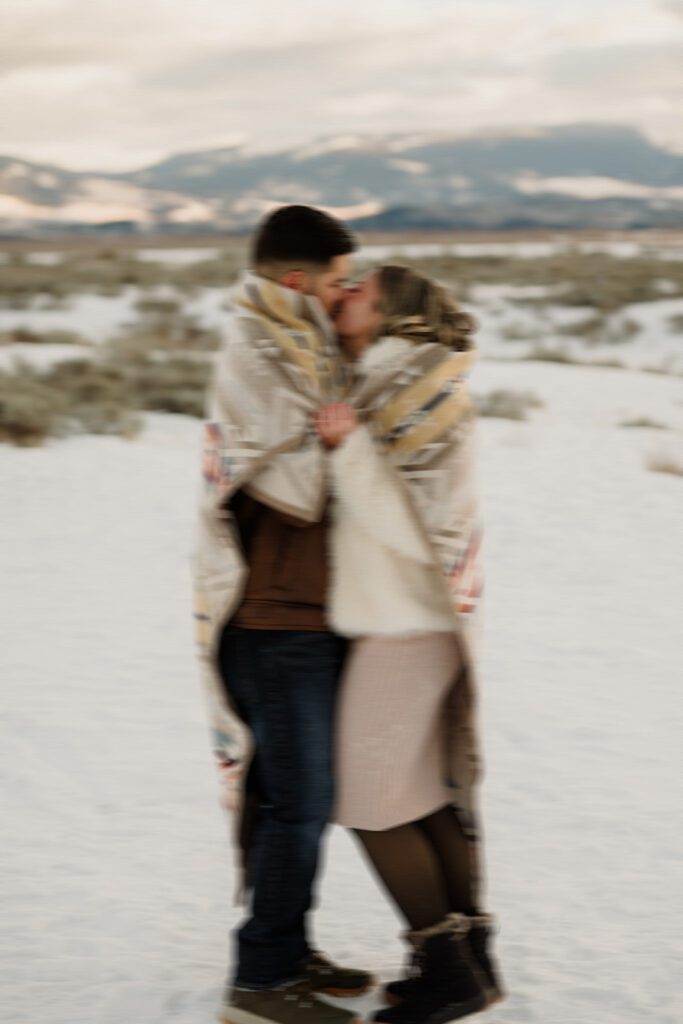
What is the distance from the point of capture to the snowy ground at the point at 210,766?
3223 mm

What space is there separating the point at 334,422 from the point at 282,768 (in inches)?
26.6

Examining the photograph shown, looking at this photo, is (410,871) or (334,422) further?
(410,871)

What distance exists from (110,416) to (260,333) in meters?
8.74

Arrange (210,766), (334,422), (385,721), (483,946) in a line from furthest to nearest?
1. (210,766)
2. (483,946)
3. (385,721)
4. (334,422)

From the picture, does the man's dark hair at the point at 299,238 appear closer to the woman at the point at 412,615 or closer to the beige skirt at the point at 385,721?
the woman at the point at 412,615

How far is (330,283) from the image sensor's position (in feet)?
8.87

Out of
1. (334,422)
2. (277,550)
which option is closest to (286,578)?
(277,550)

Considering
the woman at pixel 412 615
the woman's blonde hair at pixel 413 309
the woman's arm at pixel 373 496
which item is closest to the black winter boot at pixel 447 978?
the woman at pixel 412 615

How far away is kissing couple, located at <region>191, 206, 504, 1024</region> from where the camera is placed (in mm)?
2627

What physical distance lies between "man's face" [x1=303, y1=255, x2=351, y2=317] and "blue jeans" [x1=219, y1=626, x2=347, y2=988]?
65 cm

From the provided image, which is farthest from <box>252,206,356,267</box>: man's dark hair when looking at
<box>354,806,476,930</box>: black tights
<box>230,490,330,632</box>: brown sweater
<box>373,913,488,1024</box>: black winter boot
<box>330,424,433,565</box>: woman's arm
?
<box>373,913,488,1024</box>: black winter boot

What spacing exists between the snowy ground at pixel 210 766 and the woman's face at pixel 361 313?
1433 mm

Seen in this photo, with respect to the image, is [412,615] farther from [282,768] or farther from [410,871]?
[410,871]

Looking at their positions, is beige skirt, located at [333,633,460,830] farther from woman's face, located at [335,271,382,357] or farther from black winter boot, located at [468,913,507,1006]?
woman's face, located at [335,271,382,357]
